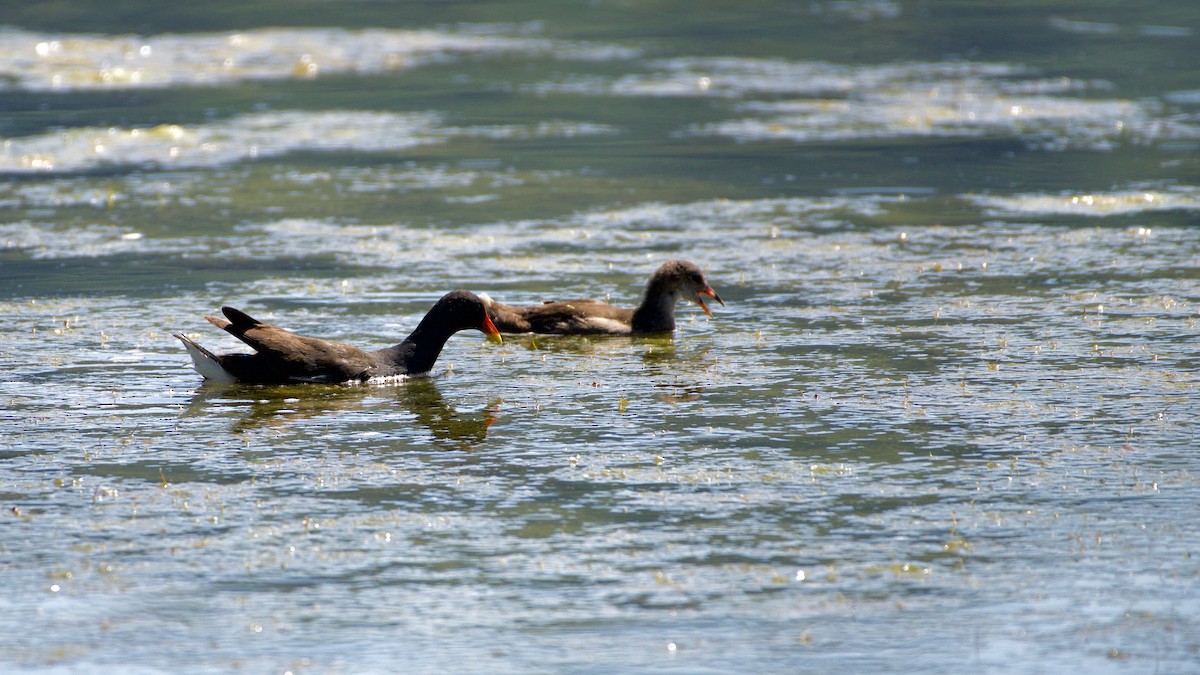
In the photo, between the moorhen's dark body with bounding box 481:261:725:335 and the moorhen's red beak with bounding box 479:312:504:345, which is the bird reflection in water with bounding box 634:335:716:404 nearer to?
the moorhen's dark body with bounding box 481:261:725:335

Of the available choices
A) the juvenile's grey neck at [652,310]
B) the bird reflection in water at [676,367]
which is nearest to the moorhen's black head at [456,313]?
the bird reflection in water at [676,367]

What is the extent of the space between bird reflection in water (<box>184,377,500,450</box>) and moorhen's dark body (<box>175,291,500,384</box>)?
0.25 feet

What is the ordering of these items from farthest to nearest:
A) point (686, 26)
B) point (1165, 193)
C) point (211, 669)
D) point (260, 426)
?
point (686, 26) < point (1165, 193) < point (260, 426) < point (211, 669)

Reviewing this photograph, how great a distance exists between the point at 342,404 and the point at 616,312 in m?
2.72

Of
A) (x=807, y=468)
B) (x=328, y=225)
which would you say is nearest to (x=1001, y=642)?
(x=807, y=468)

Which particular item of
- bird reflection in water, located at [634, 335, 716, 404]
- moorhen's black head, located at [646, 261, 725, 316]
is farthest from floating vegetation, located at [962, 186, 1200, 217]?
bird reflection in water, located at [634, 335, 716, 404]

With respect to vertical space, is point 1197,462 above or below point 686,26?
below

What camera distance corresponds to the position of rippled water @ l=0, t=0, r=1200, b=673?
20.2 ft

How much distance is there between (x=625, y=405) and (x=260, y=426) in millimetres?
2020

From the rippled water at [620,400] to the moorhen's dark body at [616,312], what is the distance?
0.86ft

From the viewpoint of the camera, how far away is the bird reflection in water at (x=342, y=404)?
8895 millimetres

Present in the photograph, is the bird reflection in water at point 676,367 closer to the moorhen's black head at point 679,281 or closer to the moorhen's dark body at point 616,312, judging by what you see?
the moorhen's dark body at point 616,312

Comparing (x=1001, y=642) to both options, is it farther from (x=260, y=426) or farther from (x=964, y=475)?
(x=260, y=426)

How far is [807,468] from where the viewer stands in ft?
26.1
